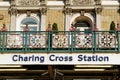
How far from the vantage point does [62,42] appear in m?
20.6

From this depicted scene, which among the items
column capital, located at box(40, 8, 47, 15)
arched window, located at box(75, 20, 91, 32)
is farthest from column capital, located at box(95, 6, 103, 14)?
column capital, located at box(40, 8, 47, 15)

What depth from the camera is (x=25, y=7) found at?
2989 cm

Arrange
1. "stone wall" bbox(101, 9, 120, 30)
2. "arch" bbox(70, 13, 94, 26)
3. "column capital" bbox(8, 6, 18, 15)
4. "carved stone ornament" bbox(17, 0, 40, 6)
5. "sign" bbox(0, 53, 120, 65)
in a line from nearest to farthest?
1. "sign" bbox(0, 53, 120, 65)
2. "stone wall" bbox(101, 9, 120, 30)
3. "column capital" bbox(8, 6, 18, 15)
4. "arch" bbox(70, 13, 94, 26)
5. "carved stone ornament" bbox(17, 0, 40, 6)

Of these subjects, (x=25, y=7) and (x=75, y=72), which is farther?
(x=25, y=7)

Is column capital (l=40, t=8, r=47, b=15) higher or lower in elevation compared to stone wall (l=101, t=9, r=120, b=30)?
higher

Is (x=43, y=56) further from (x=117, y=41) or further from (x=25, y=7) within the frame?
(x=25, y=7)

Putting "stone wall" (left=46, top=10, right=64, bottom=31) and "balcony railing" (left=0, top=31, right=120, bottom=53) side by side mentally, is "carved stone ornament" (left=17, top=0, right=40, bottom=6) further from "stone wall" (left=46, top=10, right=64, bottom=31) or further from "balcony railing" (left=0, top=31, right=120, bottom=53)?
"balcony railing" (left=0, top=31, right=120, bottom=53)

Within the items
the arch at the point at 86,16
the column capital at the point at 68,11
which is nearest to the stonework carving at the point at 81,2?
the column capital at the point at 68,11

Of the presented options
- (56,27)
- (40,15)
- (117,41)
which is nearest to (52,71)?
(117,41)

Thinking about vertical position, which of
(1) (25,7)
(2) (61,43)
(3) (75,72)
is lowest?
(3) (75,72)

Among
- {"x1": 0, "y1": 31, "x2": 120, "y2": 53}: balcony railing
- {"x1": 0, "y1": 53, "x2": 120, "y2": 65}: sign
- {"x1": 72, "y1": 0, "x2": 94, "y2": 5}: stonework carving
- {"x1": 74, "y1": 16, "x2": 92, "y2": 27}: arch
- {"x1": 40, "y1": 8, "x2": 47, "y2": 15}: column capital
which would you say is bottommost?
{"x1": 0, "y1": 53, "x2": 120, "y2": 65}: sign

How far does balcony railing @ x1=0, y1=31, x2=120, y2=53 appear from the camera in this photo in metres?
20.5

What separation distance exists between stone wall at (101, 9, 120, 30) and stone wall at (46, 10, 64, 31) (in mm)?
2487

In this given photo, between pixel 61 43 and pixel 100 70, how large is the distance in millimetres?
2232
